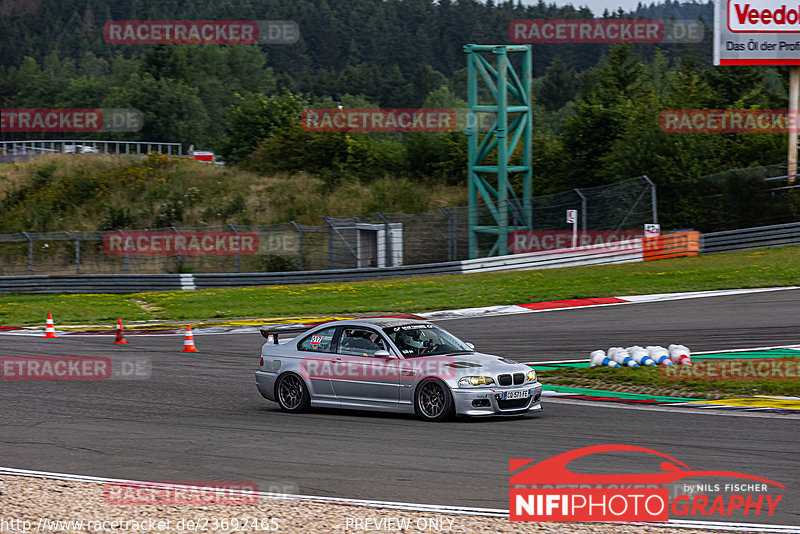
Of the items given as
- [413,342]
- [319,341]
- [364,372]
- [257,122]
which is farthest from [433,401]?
[257,122]

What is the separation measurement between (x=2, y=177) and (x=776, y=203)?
39676mm

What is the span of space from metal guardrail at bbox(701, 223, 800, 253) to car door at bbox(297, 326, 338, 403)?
71.0 ft

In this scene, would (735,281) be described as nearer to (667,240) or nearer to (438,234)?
(667,240)

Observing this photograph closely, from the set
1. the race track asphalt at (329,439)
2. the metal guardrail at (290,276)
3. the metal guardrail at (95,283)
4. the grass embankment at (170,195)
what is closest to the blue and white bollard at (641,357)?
the race track asphalt at (329,439)

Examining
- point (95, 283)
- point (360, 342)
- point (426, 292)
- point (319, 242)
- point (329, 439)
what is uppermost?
point (319, 242)

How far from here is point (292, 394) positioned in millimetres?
13242

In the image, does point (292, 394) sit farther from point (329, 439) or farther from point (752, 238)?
point (752, 238)

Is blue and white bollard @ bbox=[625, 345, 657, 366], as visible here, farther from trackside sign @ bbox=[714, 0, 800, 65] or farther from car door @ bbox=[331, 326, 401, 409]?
trackside sign @ bbox=[714, 0, 800, 65]

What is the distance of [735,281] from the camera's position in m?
25.5

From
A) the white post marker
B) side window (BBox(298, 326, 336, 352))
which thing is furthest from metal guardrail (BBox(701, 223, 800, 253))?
side window (BBox(298, 326, 336, 352))

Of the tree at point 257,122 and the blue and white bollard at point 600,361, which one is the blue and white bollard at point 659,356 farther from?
the tree at point 257,122

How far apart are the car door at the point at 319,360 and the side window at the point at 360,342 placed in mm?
150

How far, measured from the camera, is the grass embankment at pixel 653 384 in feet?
44.6

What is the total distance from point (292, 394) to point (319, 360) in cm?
67
